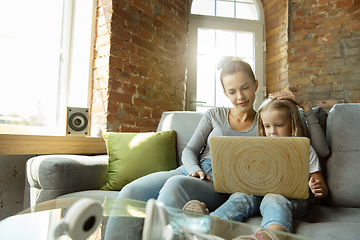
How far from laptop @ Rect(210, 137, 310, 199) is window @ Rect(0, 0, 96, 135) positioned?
1690 mm

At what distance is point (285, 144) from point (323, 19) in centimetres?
278

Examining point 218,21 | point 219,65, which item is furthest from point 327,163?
point 218,21

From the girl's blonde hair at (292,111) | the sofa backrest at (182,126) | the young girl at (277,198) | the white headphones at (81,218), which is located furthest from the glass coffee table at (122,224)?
the sofa backrest at (182,126)

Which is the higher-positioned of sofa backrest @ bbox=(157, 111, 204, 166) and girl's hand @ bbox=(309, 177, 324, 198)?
sofa backrest @ bbox=(157, 111, 204, 166)

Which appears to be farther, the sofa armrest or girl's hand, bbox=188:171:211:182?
the sofa armrest

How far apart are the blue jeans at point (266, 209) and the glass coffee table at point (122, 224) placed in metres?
0.39

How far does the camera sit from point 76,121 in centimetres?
197

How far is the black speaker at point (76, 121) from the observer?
75.9 inches

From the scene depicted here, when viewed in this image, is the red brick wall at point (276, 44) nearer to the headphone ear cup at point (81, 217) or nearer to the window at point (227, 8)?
the window at point (227, 8)

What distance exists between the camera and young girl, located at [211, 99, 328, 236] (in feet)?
2.84

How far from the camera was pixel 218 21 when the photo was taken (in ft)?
11.2

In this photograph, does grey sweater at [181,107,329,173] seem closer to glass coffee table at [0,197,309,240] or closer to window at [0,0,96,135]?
glass coffee table at [0,197,309,240]

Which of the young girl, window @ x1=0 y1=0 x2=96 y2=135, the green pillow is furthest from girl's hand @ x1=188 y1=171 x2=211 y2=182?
window @ x1=0 y1=0 x2=96 y2=135

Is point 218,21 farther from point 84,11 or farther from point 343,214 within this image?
point 343,214
